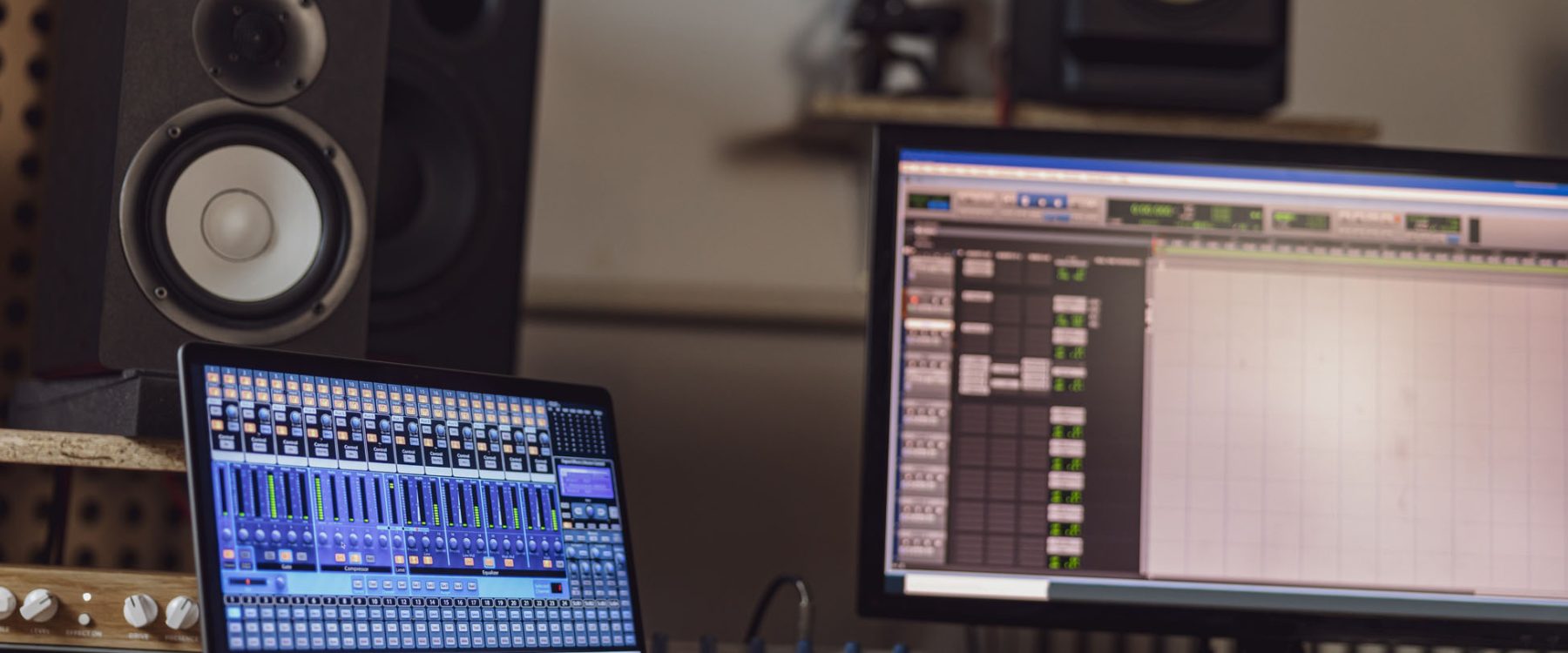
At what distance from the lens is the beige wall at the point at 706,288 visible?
113 cm

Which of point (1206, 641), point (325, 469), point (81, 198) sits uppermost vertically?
point (81, 198)

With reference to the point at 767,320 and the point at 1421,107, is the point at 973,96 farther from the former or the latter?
the point at 1421,107

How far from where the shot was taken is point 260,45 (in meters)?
0.69

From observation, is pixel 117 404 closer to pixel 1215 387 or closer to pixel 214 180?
pixel 214 180

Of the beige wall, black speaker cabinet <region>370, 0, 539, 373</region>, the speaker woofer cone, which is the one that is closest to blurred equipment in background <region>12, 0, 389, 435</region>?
the speaker woofer cone

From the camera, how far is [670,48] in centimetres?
116

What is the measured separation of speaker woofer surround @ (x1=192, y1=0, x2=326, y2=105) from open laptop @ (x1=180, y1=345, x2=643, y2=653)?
0.16m

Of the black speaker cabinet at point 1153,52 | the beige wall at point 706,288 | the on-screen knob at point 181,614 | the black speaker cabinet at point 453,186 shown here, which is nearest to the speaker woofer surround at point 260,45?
the black speaker cabinet at point 453,186

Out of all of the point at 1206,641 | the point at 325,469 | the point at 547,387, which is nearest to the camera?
the point at 325,469

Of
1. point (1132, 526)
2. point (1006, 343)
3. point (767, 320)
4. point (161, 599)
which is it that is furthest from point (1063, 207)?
point (161, 599)

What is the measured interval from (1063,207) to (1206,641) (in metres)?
0.29

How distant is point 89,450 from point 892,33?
2.30 ft

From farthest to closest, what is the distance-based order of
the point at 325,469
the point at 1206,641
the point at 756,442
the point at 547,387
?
1. the point at 756,442
2. the point at 1206,641
3. the point at 547,387
4. the point at 325,469

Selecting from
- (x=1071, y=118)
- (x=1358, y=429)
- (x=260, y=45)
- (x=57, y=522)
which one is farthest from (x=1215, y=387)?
(x=57, y=522)
